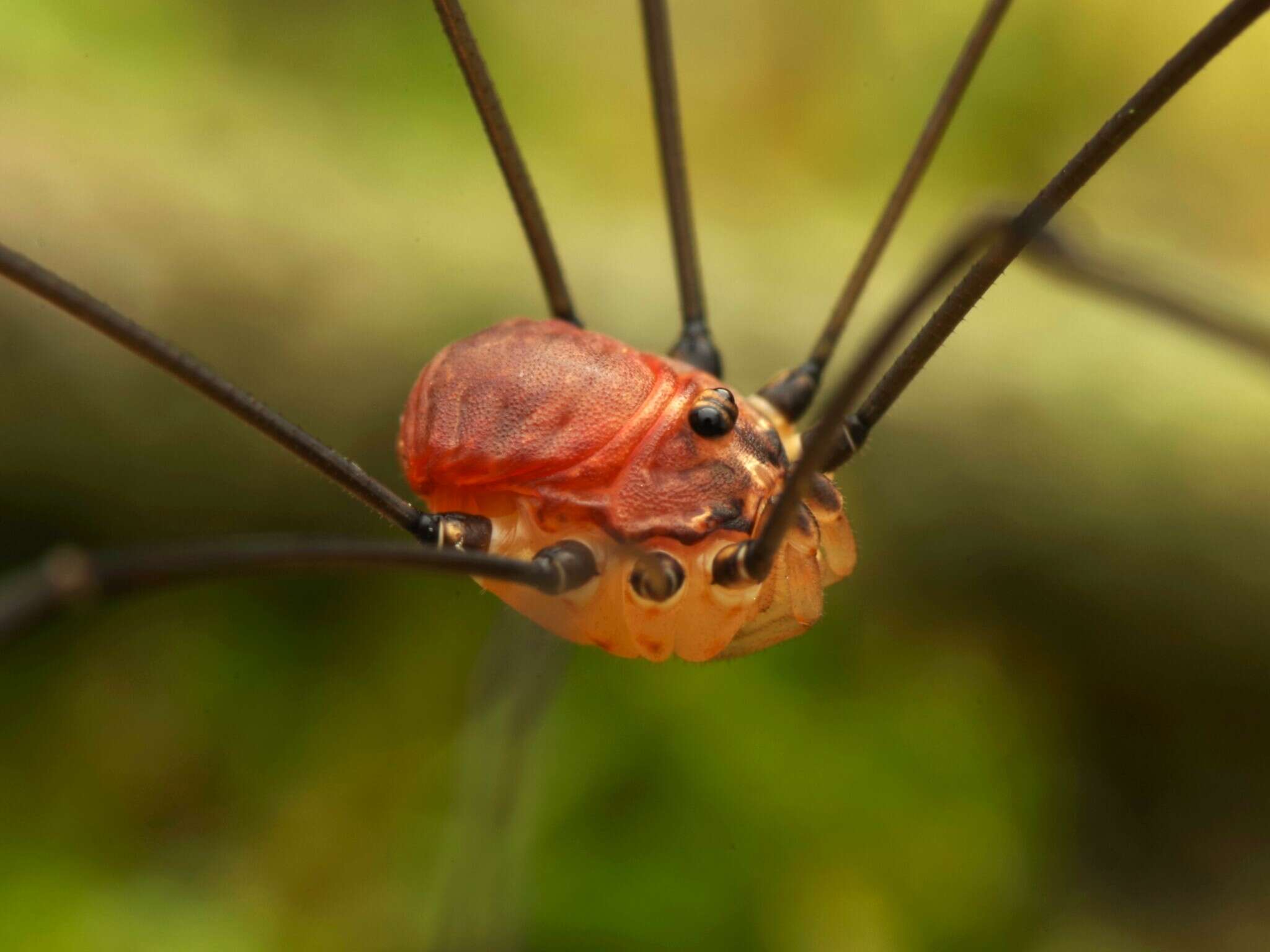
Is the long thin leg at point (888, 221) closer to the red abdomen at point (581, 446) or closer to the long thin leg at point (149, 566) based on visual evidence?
the red abdomen at point (581, 446)

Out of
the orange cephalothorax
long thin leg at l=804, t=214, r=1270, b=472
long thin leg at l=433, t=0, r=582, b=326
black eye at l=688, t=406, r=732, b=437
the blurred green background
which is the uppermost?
long thin leg at l=804, t=214, r=1270, b=472

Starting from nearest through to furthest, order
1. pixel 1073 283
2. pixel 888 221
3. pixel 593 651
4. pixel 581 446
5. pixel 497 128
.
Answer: pixel 1073 283
pixel 581 446
pixel 497 128
pixel 888 221
pixel 593 651

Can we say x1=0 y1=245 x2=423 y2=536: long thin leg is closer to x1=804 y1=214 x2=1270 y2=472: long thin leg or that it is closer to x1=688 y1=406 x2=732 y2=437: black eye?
x1=688 y1=406 x2=732 y2=437: black eye

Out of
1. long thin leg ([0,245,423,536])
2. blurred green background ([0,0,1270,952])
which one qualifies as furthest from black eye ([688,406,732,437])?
blurred green background ([0,0,1270,952])

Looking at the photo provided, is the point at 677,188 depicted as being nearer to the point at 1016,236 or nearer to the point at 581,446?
the point at 581,446

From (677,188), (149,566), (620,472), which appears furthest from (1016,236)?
(149,566)

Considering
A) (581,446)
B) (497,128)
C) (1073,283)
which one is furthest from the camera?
(497,128)

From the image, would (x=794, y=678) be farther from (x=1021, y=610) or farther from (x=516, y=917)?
(x=516, y=917)
